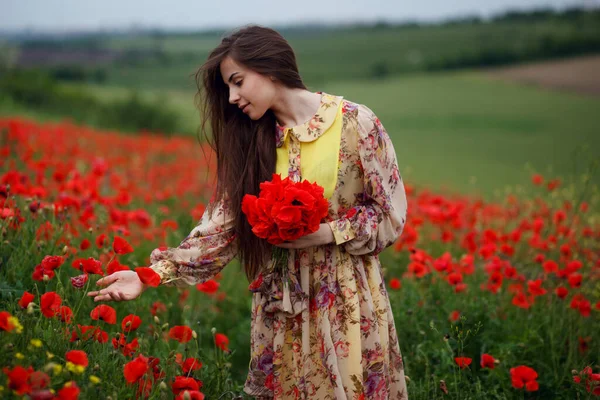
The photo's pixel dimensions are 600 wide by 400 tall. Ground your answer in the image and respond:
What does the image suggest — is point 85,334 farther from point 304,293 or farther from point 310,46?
point 310,46

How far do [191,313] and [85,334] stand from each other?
1.41m

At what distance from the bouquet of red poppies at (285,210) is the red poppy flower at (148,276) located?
40cm

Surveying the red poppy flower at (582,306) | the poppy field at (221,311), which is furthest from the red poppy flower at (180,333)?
the red poppy flower at (582,306)

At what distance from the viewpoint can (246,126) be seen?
2.37 metres

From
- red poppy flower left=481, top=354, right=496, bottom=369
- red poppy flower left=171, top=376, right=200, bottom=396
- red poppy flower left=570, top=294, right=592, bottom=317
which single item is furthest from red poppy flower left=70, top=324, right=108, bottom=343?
red poppy flower left=570, top=294, right=592, bottom=317

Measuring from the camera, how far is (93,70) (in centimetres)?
2111

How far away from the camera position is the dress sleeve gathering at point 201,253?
2236 millimetres

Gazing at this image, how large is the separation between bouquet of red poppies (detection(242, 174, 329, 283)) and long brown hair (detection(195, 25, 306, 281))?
1.03 feet

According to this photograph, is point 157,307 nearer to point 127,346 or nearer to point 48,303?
point 127,346

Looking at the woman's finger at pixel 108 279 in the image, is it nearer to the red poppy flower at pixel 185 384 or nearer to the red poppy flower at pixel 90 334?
the red poppy flower at pixel 90 334

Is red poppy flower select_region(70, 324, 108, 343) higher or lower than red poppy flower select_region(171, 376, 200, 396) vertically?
higher

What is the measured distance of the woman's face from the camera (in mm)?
2197

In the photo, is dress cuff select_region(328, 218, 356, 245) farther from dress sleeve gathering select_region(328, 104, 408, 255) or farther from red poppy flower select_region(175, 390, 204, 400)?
red poppy flower select_region(175, 390, 204, 400)

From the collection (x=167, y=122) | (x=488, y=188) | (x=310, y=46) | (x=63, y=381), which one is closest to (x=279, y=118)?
(x=63, y=381)
